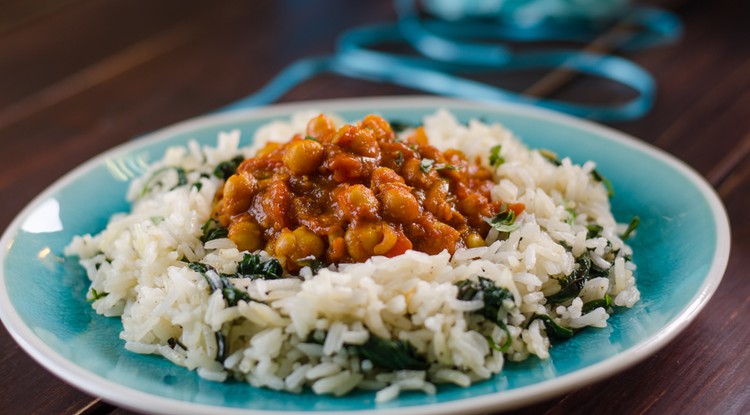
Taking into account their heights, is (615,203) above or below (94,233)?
above

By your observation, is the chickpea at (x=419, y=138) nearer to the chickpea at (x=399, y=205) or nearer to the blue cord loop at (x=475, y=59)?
the chickpea at (x=399, y=205)

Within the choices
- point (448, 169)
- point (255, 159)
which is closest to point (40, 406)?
point (255, 159)

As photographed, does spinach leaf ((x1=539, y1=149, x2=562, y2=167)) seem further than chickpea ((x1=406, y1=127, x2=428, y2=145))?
Yes

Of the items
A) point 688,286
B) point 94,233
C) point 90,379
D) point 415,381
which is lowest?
point 94,233

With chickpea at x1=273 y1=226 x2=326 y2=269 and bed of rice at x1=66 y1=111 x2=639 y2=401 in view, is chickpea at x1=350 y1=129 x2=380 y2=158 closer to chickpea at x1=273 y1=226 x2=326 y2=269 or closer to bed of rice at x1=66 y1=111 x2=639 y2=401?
chickpea at x1=273 y1=226 x2=326 y2=269

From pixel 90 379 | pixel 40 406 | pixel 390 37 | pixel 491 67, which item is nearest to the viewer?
pixel 90 379

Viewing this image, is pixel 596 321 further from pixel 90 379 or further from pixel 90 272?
pixel 90 272

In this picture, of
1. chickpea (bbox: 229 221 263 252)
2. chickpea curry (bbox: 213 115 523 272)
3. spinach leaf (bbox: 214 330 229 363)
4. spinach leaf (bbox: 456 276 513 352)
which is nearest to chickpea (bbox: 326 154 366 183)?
chickpea curry (bbox: 213 115 523 272)
